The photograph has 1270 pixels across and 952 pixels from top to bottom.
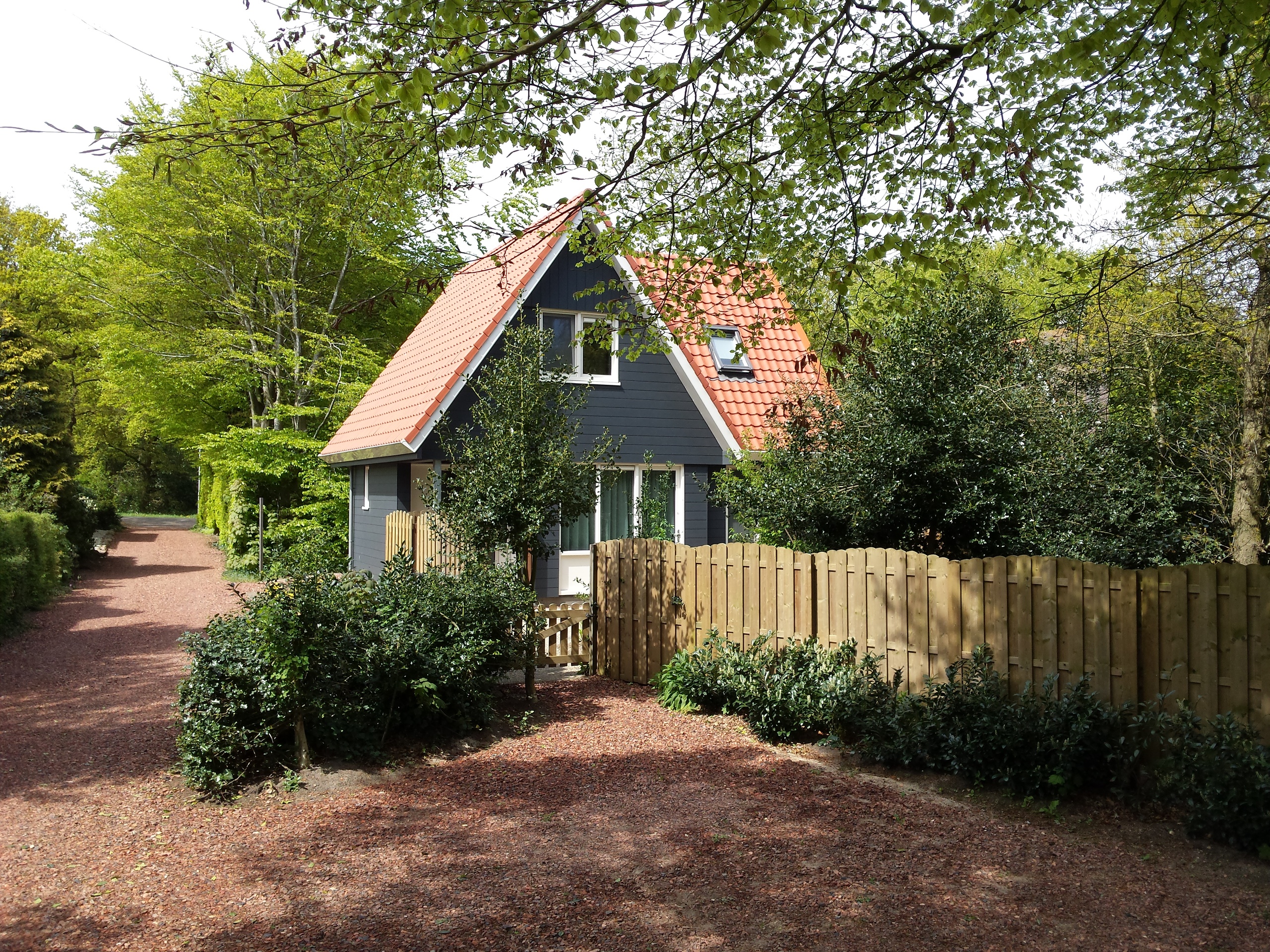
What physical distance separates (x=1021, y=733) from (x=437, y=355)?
39.7ft

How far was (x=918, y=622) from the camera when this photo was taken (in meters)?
8.16

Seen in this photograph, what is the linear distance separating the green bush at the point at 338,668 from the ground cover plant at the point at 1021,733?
105 inches

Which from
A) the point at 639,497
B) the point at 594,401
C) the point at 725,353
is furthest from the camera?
the point at 725,353

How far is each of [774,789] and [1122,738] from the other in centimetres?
253

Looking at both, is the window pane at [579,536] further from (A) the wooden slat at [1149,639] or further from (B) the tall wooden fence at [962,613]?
(A) the wooden slat at [1149,639]

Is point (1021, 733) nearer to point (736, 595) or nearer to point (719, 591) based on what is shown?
point (736, 595)

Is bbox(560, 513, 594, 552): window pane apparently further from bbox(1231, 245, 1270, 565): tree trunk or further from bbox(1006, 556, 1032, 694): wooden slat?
bbox(1231, 245, 1270, 565): tree trunk

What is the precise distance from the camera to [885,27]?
269 inches

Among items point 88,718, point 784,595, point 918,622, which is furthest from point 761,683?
point 88,718

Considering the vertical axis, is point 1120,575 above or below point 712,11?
below

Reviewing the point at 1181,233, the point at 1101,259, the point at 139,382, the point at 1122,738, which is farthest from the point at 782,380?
the point at 139,382

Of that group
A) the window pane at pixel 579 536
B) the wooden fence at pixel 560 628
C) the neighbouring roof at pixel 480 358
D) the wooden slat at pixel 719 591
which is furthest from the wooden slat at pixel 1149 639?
the window pane at pixel 579 536

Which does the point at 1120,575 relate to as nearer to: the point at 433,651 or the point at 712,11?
the point at 712,11

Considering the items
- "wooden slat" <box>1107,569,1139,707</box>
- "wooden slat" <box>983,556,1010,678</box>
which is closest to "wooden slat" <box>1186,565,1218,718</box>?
"wooden slat" <box>1107,569,1139,707</box>
